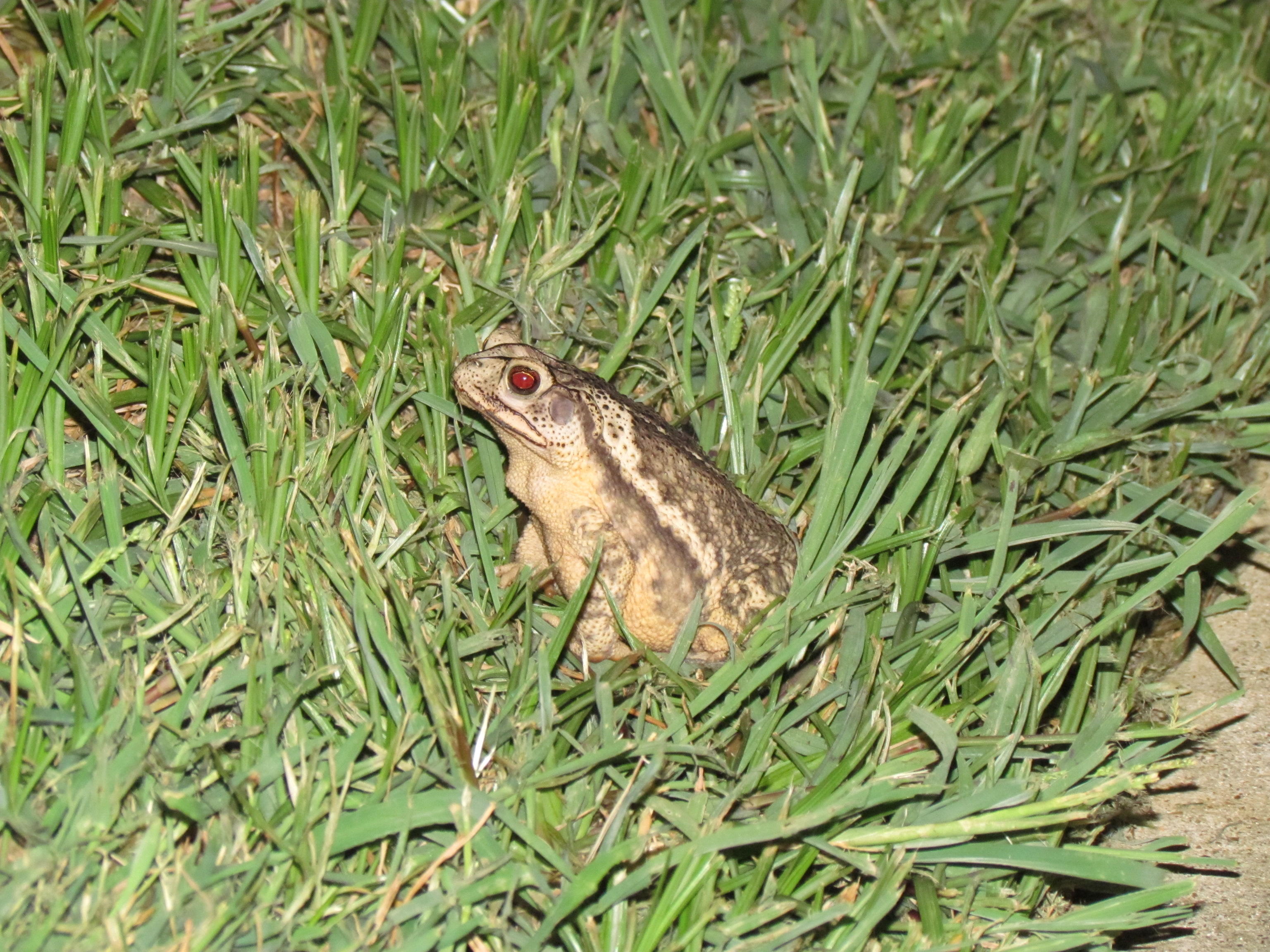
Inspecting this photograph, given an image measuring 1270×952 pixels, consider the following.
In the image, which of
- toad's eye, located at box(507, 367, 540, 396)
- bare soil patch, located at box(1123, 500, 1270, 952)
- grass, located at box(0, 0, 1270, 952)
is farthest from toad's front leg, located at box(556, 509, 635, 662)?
bare soil patch, located at box(1123, 500, 1270, 952)

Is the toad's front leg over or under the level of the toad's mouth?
under

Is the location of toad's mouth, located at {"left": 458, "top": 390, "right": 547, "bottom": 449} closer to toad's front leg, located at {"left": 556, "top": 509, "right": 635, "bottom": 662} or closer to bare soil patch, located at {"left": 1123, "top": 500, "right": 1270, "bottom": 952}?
toad's front leg, located at {"left": 556, "top": 509, "right": 635, "bottom": 662}

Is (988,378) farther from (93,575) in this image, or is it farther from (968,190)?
(93,575)

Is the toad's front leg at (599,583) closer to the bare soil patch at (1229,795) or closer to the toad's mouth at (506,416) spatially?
Answer: the toad's mouth at (506,416)

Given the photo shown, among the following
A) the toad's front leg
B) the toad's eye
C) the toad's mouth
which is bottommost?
the toad's front leg

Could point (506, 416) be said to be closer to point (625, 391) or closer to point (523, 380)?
point (523, 380)

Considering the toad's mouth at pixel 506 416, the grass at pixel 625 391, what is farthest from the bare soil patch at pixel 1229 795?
the toad's mouth at pixel 506 416
